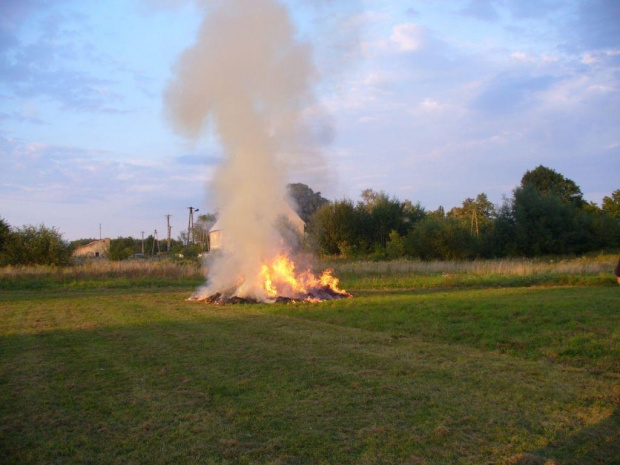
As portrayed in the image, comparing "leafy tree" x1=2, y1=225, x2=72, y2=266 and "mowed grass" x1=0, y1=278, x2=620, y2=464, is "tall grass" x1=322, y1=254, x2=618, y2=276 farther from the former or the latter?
"leafy tree" x1=2, y1=225, x2=72, y2=266

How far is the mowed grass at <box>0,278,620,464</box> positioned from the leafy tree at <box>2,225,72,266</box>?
907 inches

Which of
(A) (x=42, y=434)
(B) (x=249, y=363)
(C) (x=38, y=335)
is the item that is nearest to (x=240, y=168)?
(C) (x=38, y=335)

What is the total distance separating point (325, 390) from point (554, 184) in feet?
207

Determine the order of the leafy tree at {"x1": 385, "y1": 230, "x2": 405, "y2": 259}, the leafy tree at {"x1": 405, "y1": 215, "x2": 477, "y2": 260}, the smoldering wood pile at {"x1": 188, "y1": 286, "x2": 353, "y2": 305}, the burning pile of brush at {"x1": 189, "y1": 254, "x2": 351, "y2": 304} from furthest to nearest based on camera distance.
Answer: the leafy tree at {"x1": 385, "y1": 230, "x2": 405, "y2": 259} → the leafy tree at {"x1": 405, "y1": 215, "x2": 477, "y2": 260} → the burning pile of brush at {"x1": 189, "y1": 254, "x2": 351, "y2": 304} → the smoldering wood pile at {"x1": 188, "y1": 286, "x2": 353, "y2": 305}

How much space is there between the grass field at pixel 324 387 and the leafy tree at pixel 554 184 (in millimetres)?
52364

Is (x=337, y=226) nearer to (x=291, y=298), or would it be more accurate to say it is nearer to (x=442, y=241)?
(x=442, y=241)

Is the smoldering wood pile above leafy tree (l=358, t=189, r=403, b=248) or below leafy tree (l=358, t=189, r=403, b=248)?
below

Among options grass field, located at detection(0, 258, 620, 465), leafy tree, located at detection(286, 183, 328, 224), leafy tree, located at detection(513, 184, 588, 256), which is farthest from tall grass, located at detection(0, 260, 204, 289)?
leafy tree, located at detection(513, 184, 588, 256)

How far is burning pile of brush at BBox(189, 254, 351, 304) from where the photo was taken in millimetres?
18406

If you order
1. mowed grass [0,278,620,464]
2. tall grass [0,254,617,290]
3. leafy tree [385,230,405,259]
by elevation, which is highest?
leafy tree [385,230,405,259]

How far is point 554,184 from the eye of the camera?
61.5 metres

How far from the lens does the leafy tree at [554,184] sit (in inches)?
2379

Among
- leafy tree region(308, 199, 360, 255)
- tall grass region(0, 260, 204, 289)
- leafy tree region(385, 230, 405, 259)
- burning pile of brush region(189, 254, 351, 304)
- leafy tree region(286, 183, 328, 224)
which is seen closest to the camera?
burning pile of brush region(189, 254, 351, 304)

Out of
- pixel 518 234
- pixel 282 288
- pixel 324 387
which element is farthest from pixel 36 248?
pixel 518 234
